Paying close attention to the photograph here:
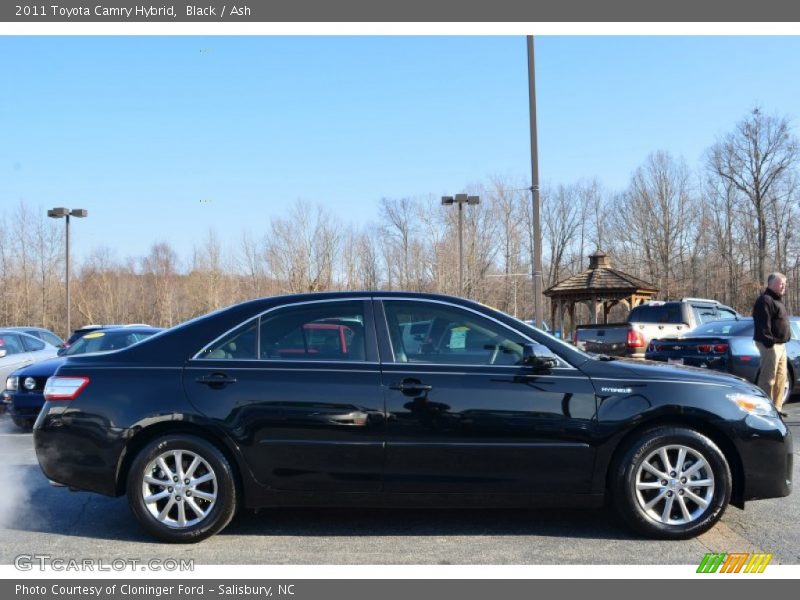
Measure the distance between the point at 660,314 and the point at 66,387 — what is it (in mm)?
13294

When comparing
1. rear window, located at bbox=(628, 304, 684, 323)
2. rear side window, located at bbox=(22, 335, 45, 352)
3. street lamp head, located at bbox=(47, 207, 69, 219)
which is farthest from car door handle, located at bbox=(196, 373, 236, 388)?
street lamp head, located at bbox=(47, 207, 69, 219)

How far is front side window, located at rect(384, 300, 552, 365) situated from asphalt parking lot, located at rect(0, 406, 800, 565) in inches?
47.3

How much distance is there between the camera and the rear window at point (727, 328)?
10844 mm

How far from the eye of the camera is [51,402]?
4.82 m

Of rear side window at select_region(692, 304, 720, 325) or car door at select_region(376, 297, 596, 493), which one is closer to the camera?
car door at select_region(376, 297, 596, 493)

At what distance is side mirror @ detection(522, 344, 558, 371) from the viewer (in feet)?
15.2

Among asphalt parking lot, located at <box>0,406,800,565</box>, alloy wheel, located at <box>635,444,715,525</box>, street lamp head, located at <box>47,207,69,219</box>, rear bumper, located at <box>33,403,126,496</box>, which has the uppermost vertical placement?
street lamp head, located at <box>47,207,69,219</box>

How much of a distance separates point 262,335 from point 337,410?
0.78 meters

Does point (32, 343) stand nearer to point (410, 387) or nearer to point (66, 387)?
point (66, 387)

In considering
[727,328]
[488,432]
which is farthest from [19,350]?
[727,328]

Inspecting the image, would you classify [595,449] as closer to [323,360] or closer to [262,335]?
[323,360]

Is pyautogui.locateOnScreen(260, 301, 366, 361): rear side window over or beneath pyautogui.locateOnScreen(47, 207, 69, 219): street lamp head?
Answer: beneath

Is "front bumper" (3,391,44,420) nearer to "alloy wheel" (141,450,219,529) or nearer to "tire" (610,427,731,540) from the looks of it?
"alloy wheel" (141,450,219,529)
